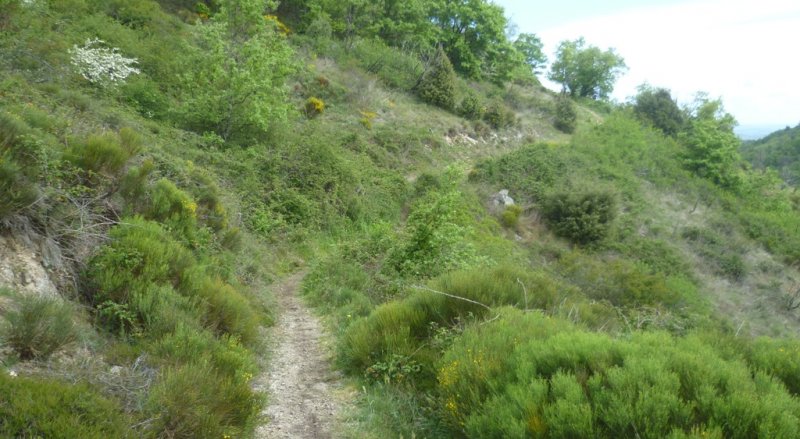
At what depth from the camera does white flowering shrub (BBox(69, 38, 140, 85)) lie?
1242 cm

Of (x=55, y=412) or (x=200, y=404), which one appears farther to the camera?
(x=200, y=404)

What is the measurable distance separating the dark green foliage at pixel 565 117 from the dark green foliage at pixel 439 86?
37.0 ft

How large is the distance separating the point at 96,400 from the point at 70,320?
1.20 metres

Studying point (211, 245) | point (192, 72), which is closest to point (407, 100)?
point (192, 72)

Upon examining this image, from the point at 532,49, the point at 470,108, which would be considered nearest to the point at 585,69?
the point at 532,49

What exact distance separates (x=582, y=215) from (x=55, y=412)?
64.7 ft

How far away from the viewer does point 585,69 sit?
55156 millimetres

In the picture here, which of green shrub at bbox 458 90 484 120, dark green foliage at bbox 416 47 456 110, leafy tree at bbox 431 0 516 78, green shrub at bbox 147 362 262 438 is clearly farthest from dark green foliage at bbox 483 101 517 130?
green shrub at bbox 147 362 262 438

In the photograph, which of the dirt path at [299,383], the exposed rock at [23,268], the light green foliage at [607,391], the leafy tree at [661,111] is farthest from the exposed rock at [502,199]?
the leafy tree at [661,111]

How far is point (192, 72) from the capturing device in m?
14.0

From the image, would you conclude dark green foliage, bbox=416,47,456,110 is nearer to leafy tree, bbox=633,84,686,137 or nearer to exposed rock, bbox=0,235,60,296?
leafy tree, bbox=633,84,686,137

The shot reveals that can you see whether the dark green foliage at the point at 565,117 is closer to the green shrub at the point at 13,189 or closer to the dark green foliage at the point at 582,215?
the dark green foliage at the point at 582,215

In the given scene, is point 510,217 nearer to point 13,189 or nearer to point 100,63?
point 100,63

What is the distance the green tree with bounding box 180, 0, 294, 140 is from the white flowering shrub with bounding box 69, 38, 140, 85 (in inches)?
62.2
